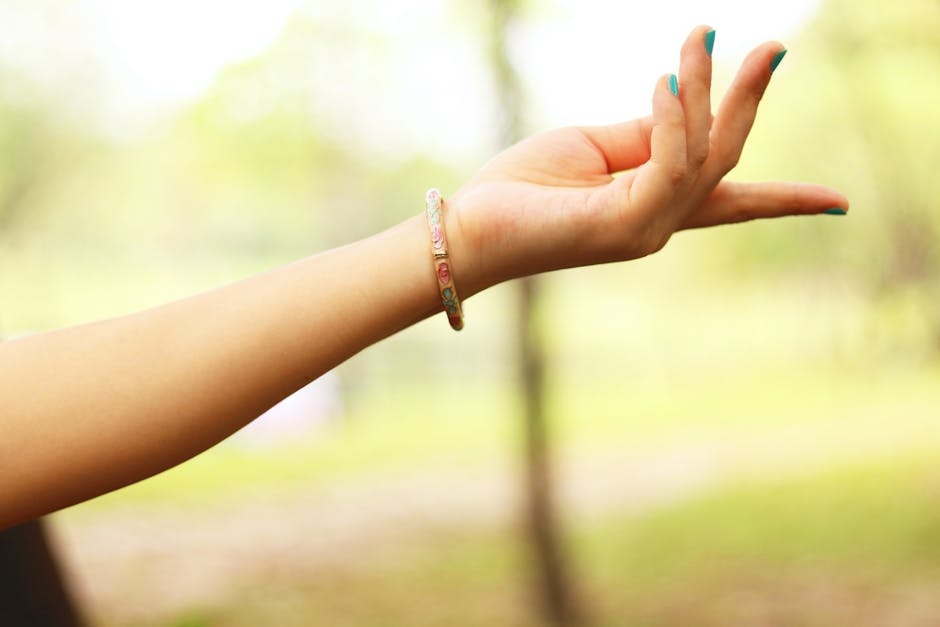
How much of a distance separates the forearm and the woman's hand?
188 millimetres

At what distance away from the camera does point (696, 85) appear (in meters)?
1.10

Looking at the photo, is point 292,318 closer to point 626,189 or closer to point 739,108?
point 626,189

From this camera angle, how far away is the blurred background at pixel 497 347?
622 centimetres

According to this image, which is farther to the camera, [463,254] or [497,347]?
[497,347]

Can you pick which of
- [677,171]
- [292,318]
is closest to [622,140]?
[677,171]

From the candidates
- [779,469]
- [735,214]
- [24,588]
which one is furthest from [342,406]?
[735,214]

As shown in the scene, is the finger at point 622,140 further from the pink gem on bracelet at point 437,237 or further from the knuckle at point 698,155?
the pink gem on bracelet at point 437,237

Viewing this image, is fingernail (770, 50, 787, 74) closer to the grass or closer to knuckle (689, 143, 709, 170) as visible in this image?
knuckle (689, 143, 709, 170)

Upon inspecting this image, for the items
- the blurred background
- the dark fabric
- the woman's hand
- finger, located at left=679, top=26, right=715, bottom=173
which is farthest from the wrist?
the blurred background

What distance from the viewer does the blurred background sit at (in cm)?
622

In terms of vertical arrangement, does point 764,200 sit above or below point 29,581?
above

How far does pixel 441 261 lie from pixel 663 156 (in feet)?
1.22

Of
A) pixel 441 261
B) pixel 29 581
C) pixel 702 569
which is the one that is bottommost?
pixel 702 569

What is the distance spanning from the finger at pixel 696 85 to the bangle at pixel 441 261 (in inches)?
15.9
